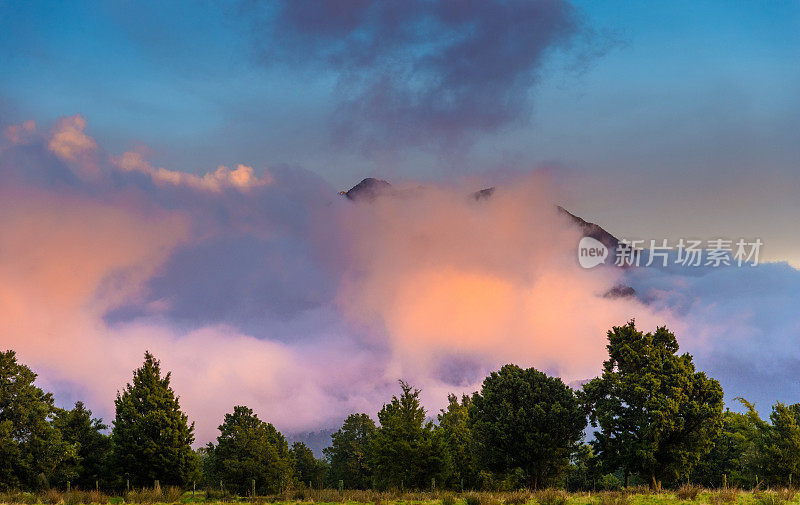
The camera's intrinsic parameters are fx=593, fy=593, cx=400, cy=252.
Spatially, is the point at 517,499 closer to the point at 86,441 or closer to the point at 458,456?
the point at 458,456

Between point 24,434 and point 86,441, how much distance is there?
12.4 meters

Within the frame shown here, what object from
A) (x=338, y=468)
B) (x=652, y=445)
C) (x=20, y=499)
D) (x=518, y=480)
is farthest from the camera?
(x=338, y=468)

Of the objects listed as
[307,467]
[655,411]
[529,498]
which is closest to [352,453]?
[307,467]

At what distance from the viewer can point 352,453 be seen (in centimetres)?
10619

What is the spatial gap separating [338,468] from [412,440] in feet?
135

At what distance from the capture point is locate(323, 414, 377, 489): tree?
100 m

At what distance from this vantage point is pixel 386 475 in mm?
69125

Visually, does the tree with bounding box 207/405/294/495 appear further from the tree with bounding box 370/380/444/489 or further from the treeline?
the tree with bounding box 370/380/444/489

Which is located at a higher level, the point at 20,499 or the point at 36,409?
the point at 36,409

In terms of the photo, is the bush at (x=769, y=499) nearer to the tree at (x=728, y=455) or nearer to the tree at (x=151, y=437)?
the tree at (x=728, y=455)

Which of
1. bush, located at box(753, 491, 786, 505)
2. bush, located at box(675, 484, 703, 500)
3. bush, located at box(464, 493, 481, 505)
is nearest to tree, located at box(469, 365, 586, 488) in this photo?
bush, located at box(675, 484, 703, 500)

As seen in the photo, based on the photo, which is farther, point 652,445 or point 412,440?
point 412,440

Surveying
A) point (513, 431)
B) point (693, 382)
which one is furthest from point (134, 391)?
point (693, 382)

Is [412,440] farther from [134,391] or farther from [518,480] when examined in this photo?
[134,391]
